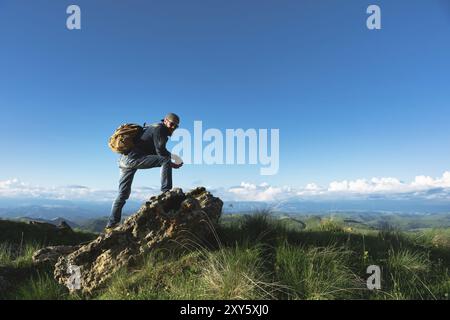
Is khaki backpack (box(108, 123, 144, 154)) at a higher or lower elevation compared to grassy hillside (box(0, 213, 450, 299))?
higher

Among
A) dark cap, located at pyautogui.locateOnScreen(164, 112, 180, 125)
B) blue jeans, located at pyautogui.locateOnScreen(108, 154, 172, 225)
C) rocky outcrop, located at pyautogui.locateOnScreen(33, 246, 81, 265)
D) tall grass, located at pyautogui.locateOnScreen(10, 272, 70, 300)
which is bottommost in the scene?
tall grass, located at pyautogui.locateOnScreen(10, 272, 70, 300)

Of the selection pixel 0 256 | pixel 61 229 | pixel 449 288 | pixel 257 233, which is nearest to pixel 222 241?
pixel 257 233

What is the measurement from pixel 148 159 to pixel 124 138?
0.90 metres

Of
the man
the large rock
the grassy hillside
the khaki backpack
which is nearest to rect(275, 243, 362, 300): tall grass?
the grassy hillside

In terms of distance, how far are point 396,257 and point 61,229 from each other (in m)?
10.3

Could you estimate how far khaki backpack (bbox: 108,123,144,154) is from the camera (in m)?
9.55

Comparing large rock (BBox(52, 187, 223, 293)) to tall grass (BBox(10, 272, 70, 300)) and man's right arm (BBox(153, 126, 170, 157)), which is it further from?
man's right arm (BBox(153, 126, 170, 157))

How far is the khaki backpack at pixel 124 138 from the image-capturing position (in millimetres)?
9555

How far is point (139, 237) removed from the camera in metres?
7.64

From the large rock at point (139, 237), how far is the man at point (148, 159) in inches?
46.2

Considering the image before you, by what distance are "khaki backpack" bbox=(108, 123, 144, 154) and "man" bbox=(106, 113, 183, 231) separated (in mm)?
144

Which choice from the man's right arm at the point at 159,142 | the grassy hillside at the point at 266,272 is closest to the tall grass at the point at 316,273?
the grassy hillside at the point at 266,272

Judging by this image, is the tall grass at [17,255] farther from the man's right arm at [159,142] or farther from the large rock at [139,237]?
the man's right arm at [159,142]

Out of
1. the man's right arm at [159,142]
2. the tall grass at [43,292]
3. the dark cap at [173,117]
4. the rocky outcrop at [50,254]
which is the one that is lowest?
the tall grass at [43,292]
